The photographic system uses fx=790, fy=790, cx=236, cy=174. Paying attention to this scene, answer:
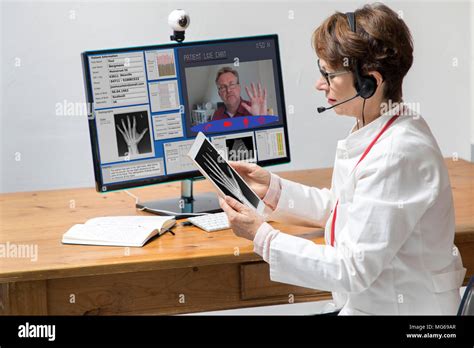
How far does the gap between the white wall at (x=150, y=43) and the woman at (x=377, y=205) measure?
6.49 ft

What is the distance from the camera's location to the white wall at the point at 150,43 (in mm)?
3812

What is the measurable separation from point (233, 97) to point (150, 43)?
1.40 metres

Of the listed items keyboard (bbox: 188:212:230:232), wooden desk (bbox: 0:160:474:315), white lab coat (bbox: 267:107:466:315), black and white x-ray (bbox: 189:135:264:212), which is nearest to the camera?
white lab coat (bbox: 267:107:466:315)

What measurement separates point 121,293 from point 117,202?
59 centimetres

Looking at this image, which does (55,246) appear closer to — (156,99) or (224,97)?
(156,99)

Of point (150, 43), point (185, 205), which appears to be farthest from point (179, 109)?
point (150, 43)

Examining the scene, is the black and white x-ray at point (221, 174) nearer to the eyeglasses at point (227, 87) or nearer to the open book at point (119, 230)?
the open book at point (119, 230)

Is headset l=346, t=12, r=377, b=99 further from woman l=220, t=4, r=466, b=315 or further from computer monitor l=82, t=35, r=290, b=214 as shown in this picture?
computer monitor l=82, t=35, r=290, b=214

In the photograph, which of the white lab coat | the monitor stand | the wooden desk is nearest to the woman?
the white lab coat

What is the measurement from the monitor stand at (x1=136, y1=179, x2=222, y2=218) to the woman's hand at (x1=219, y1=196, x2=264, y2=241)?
17.4 inches

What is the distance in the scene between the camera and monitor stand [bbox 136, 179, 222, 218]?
101 inches

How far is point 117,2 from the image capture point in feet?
12.8
